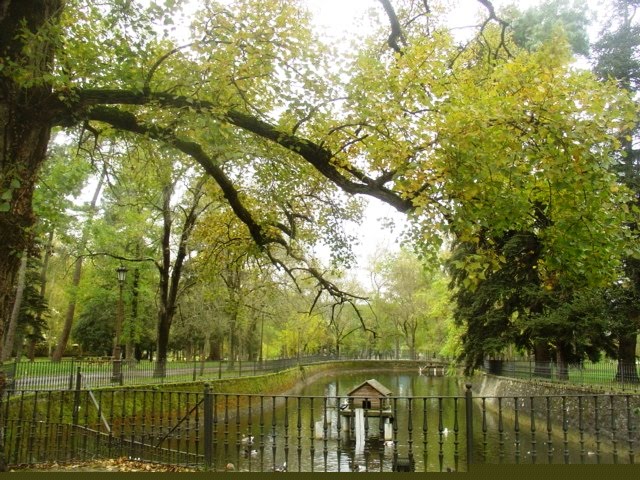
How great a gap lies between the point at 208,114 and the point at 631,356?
866 inches

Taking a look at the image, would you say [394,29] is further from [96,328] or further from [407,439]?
[96,328]

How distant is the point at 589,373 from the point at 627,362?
1755 mm

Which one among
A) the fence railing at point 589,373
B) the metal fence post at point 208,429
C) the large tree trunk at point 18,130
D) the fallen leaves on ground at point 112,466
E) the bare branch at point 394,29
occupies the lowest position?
the fence railing at point 589,373

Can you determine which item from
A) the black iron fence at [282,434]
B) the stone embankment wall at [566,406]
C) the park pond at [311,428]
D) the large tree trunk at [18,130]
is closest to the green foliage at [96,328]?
the park pond at [311,428]

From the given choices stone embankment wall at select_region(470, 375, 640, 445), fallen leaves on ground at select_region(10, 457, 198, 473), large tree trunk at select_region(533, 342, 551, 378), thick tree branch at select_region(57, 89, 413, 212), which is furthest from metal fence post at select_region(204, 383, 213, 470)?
large tree trunk at select_region(533, 342, 551, 378)

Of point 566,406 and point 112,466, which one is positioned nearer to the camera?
point 112,466

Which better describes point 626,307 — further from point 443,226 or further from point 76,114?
point 76,114

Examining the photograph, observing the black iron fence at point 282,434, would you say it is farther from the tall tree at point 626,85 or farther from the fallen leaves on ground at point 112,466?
the tall tree at point 626,85

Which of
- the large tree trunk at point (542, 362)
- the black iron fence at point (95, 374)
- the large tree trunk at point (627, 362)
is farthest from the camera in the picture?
the large tree trunk at point (542, 362)

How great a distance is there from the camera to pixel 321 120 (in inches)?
332

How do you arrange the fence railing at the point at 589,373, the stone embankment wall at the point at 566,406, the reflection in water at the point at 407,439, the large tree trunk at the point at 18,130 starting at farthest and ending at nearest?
1. the fence railing at the point at 589,373
2. the stone embankment wall at the point at 566,406
3. the reflection in water at the point at 407,439
4. the large tree trunk at the point at 18,130

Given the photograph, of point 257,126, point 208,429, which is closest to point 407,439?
point 208,429

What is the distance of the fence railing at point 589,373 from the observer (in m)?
19.0

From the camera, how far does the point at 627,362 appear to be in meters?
21.5
